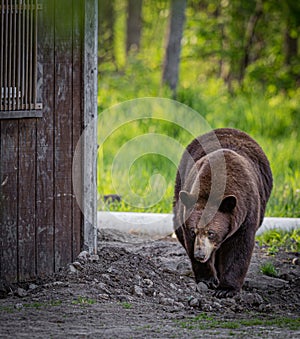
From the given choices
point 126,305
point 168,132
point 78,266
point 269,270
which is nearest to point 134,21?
point 168,132

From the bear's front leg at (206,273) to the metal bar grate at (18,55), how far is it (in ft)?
6.77

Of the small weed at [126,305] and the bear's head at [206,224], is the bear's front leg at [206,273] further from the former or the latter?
the small weed at [126,305]

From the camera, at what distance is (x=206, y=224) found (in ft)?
20.9

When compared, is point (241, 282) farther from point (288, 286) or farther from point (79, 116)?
point (79, 116)

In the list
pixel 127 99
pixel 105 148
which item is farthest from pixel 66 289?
pixel 127 99

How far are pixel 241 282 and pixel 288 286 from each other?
567 millimetres

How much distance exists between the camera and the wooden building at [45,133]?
248 inches

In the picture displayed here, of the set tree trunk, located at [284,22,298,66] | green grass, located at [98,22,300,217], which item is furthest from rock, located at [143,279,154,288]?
tree trunk, located at [284,22,298,66]

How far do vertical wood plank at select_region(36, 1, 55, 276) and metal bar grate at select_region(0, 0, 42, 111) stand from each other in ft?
0.34

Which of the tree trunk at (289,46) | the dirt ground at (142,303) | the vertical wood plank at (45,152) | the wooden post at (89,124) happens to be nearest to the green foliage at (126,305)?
the dirt ground at (142,303)

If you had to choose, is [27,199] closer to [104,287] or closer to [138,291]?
[104,287]

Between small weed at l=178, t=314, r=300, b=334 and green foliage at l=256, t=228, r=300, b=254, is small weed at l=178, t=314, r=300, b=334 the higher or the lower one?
Answer: the lower one

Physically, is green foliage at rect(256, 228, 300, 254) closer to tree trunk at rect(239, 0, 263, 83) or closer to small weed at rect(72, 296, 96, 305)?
small weed at rect(72, 296, 96, 305)

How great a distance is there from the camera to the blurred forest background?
38.8 ft
